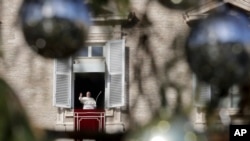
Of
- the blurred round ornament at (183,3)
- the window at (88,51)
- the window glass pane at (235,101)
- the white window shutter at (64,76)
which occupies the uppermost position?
the blurred round ornament at (183,3)

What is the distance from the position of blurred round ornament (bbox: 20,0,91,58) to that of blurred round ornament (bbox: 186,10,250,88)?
4 centimetres

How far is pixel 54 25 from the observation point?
0.54 ft

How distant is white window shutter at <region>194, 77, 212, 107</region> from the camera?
0.55 feet

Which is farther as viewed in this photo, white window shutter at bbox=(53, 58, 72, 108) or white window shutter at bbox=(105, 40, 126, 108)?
white window shutter at bbox=(105, 40, 126, 108)

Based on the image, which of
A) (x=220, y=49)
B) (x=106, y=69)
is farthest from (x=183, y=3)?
(x=106, y=69)

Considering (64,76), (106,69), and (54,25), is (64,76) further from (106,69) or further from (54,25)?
(106,69)

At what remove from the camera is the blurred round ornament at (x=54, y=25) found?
16 cm

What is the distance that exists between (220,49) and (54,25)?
0.19 ft

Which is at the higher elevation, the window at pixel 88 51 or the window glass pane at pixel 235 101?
the window at pixel 88 51

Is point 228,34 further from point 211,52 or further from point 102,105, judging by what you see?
point 102,105

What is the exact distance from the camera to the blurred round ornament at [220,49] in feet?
0.56

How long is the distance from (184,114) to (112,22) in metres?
0.06

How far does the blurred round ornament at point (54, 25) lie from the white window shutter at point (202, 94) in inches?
1.7

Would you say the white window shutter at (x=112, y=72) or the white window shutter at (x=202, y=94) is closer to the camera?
the white window shutter at (x=202, y=94)
